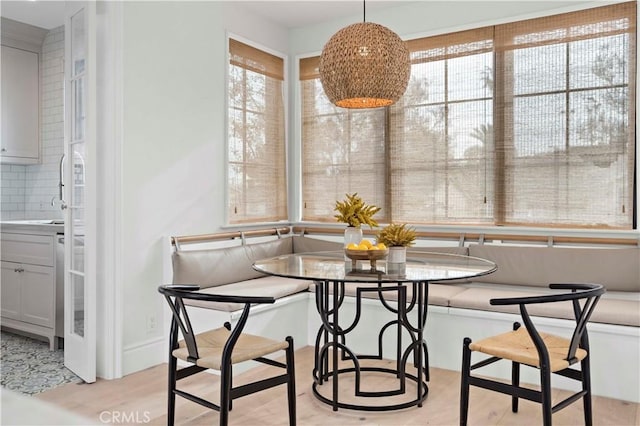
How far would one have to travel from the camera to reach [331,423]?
2717mm

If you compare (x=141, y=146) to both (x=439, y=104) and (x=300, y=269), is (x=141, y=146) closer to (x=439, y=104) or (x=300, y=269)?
(x=300, y=269)

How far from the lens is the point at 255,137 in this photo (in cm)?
466

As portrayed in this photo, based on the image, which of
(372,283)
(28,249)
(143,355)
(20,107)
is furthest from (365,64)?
(20,107)

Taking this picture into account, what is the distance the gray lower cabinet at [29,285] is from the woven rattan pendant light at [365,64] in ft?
8.00

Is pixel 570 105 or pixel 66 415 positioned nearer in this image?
pixel 66 415

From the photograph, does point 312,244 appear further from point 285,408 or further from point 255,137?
point 285,408

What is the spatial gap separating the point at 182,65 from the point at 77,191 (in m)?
1.13

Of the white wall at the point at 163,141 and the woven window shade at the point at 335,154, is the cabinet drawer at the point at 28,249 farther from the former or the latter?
the woven window shade at the point at 335,154

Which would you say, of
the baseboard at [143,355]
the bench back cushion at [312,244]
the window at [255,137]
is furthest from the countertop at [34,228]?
the bench back cushion at [312,244]

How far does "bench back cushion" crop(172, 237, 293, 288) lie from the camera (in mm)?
3658

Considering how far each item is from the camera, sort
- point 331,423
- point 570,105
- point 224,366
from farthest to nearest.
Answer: point 570,105
point 331,423
point 224,366

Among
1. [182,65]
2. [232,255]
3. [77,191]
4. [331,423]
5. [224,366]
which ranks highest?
[182,65]

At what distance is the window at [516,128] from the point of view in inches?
144

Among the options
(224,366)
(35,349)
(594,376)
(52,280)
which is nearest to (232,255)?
Answer: (52,280)
